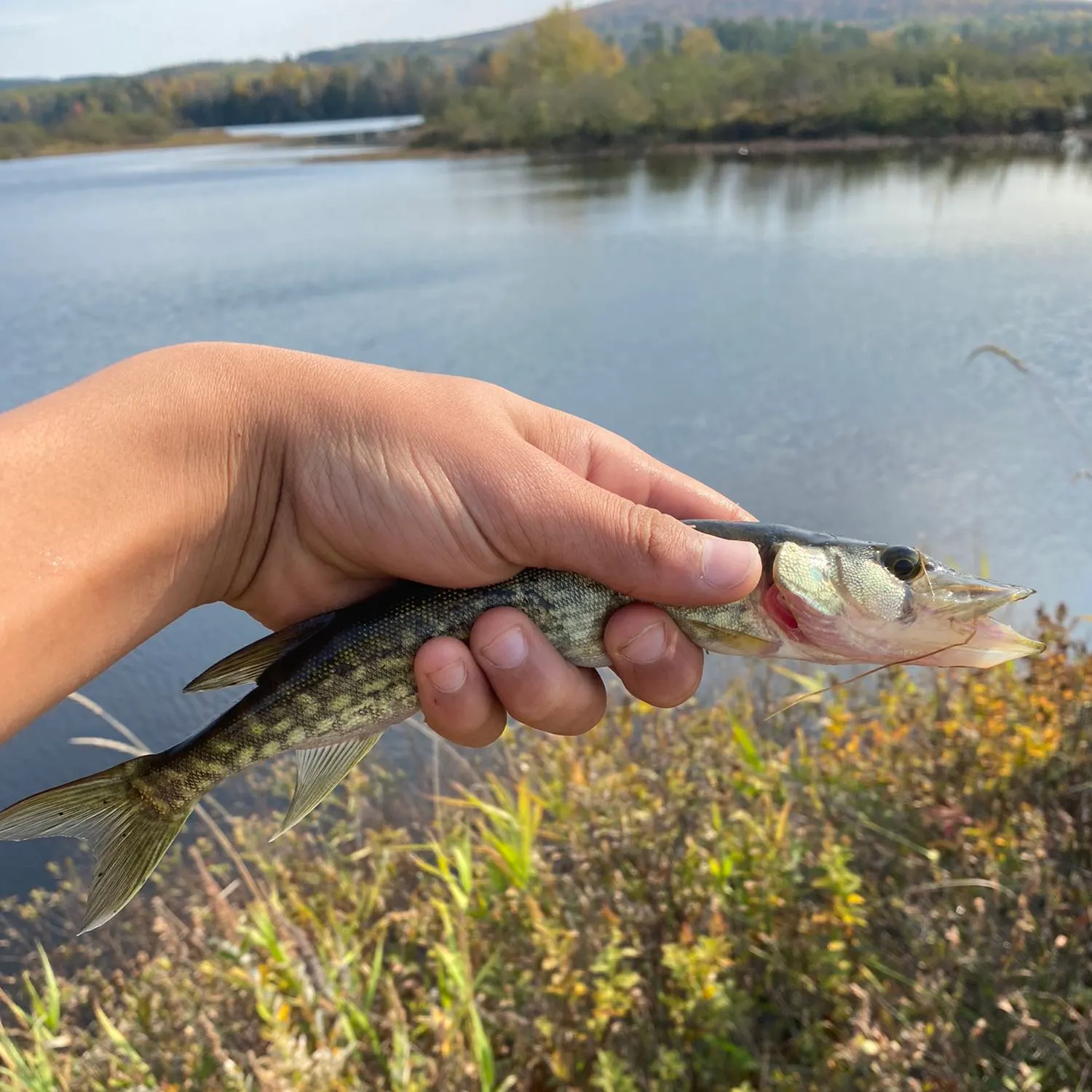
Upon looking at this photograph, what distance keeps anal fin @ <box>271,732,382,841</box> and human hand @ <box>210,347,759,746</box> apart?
24 cm

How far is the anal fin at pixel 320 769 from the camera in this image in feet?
7.75

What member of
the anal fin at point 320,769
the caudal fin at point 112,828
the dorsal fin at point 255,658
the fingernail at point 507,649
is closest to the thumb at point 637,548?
the fingernail at point 507,649

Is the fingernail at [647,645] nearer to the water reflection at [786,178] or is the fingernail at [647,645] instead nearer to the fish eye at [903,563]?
the fish eye at [903,563]

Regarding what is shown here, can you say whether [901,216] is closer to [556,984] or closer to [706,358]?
[706,358]

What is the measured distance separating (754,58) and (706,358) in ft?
188

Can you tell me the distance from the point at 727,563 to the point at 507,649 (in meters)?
0.62

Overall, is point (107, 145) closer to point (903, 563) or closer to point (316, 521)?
point (316, 521)

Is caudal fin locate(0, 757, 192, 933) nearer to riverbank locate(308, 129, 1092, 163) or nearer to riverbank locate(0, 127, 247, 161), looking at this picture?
riverbank locate(308, 129, 1092, 163)

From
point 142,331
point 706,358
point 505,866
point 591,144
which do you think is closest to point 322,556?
point 505,866

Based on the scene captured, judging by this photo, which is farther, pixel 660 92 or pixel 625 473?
pixel 660 92

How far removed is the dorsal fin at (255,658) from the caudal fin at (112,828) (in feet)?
0.86

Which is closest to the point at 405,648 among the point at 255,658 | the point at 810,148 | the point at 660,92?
the point at 255,658

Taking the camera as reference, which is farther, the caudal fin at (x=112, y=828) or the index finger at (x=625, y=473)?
the index finger at (x=625, y=473)

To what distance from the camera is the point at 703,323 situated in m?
14.0
